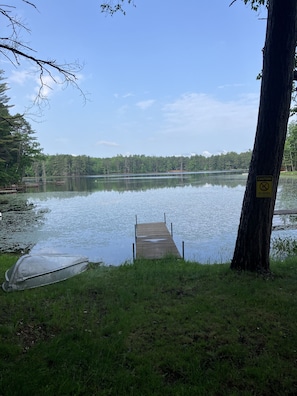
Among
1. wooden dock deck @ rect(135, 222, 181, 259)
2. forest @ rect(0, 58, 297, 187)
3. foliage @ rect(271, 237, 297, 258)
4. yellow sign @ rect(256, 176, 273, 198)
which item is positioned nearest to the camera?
yellow sign @ rect(256, 176, 273, 198)

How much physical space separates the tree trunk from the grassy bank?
0.43 m

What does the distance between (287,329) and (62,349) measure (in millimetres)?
1924

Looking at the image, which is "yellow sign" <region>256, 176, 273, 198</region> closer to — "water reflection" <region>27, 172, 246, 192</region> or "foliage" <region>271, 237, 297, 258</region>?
"foliage" <region>271, 237, 297, 258</region>

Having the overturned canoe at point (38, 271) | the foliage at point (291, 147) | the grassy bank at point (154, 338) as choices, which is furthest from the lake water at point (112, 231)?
the foliage at point (291, 147)

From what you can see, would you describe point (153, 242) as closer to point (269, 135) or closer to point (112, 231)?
point (112, 231)

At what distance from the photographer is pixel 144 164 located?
119m

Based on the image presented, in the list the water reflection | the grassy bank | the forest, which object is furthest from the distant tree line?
the grassy bank

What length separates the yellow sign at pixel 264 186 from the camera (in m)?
3.91

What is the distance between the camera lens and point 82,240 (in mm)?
10531

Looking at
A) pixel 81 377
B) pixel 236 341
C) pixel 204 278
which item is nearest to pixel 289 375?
pixel 236 341

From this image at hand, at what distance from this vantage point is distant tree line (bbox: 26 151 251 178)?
3939 inches

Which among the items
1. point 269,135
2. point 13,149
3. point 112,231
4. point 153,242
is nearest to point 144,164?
point 13,149

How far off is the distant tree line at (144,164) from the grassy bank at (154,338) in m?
97.6

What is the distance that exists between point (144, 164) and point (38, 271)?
115 metres
